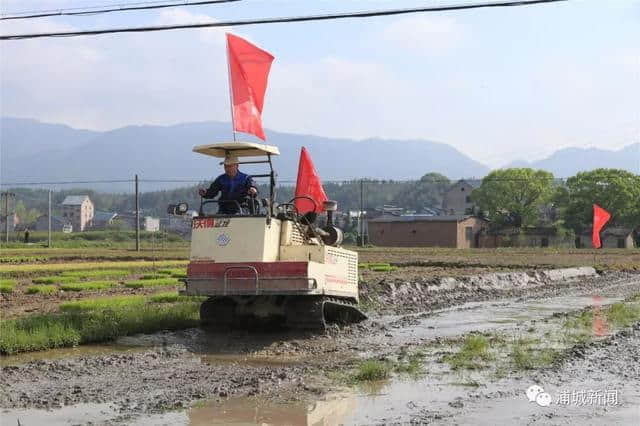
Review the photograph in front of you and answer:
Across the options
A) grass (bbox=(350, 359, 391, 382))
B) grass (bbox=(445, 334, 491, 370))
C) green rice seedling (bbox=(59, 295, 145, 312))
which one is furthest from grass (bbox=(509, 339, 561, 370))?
green rice seedling (bbox=(59, 295, 145, 312))

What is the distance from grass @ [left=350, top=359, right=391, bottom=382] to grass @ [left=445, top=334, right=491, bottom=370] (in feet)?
3.67

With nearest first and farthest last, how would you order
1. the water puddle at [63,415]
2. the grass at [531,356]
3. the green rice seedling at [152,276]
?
the water puddle at [63,415] → the grass at [531,356] → the green rice seedling at [152,276]

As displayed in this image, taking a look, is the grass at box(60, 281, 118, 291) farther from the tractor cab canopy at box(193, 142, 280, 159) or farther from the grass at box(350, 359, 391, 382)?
the grass at box(350, 359, 391, 382)

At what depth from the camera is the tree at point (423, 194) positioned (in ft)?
603

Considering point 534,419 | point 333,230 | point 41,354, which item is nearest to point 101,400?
point 41,354

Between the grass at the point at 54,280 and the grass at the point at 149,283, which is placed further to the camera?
the grass at the point at 54,280

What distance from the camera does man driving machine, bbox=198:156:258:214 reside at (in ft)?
46.3

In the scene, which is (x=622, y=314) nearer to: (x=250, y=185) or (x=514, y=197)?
(x=250, y=185)

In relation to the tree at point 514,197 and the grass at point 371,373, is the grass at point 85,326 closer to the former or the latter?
the grass at point 371,373

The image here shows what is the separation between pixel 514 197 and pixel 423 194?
81.3 meters

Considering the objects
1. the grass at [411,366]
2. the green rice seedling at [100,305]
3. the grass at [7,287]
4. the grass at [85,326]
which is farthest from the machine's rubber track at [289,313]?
the grass at [7,287]

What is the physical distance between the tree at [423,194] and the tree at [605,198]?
8095 cm

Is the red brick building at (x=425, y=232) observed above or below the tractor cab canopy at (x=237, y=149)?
below

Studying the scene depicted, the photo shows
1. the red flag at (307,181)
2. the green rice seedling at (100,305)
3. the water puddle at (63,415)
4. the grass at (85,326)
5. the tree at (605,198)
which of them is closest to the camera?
the water puddle at (63,415)
